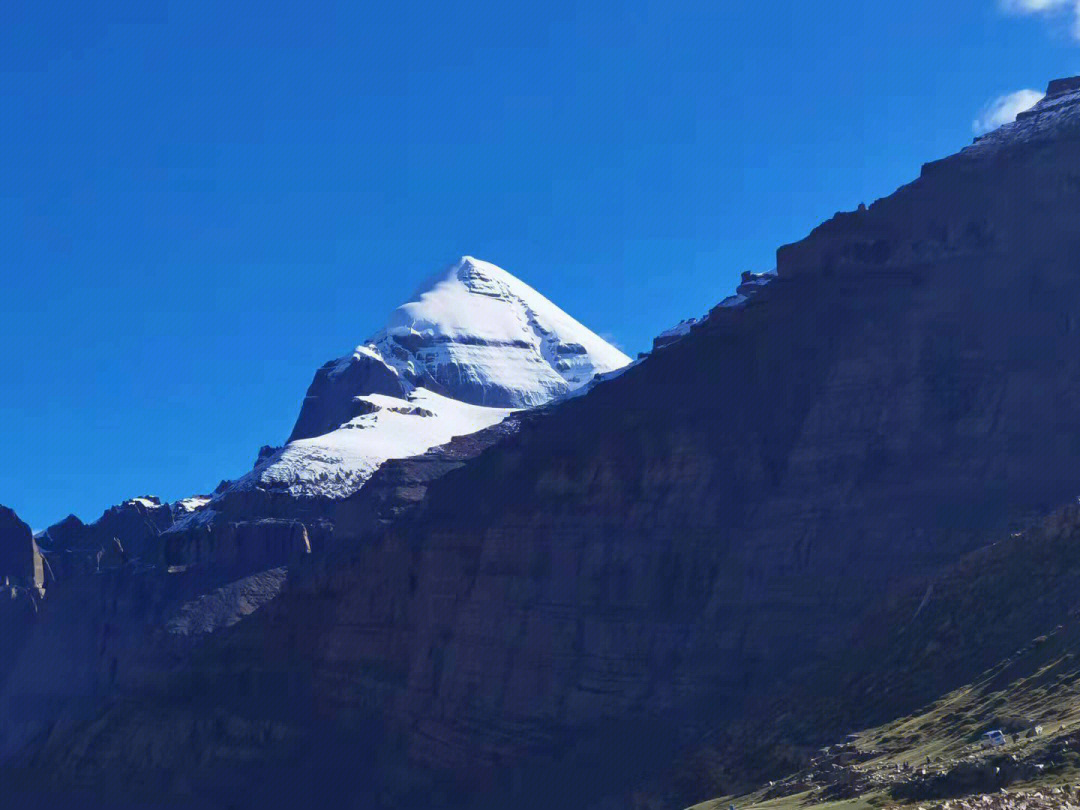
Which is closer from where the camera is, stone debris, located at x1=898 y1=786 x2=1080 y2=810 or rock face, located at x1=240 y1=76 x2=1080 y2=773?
stone debris, located at x1=898 y1=786 x2=1080 y2=810

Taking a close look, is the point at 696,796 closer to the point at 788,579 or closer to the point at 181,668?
the point at 788,579

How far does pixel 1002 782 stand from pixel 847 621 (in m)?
62.3

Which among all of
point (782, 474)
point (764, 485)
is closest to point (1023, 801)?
point (782, 474)

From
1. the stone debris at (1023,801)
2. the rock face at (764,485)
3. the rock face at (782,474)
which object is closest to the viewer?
the stone debris at (1023,801)

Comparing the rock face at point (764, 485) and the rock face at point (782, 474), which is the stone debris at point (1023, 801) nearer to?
the rock face at point (764, 485)

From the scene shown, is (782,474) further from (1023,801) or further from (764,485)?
(1023,801)

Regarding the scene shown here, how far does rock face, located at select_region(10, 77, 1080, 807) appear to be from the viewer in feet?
422

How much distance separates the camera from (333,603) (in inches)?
7087

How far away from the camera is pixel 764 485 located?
142 meters

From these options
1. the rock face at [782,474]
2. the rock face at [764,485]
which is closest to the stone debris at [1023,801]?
the rock face at [764,485]

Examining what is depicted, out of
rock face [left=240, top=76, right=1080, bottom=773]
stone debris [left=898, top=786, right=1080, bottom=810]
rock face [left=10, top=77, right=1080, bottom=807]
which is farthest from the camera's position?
rock face [left=240, top=76, right=1080, bottom=773]

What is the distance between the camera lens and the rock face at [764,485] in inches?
5059

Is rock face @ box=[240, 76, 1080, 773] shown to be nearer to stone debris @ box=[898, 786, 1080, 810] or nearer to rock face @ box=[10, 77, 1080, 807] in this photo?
rock face @ box=[10, 77, 1080, 807]

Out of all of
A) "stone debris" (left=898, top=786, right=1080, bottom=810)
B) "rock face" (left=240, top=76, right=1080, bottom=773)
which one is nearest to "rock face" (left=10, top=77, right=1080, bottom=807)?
"rock face" (left=240, top=76, right=1080, bottom=773)
